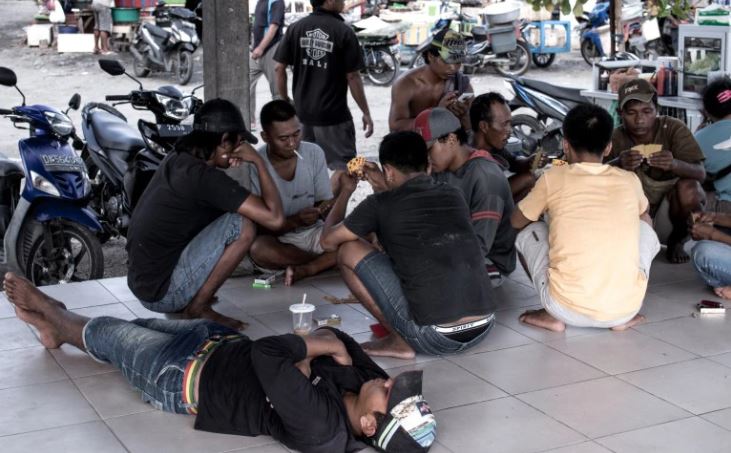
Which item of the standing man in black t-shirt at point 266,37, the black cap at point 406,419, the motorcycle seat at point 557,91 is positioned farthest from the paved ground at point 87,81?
the black cap at point 406,419

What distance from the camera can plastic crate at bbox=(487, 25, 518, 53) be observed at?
16.1 metres

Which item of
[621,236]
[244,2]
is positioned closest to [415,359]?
[621,236]

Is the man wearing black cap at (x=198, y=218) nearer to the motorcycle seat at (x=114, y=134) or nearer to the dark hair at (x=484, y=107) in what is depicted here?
the dark hair at (x=484, y=107)

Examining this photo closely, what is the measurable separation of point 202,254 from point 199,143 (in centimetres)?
55

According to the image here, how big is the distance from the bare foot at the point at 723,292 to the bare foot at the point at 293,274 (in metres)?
2.33

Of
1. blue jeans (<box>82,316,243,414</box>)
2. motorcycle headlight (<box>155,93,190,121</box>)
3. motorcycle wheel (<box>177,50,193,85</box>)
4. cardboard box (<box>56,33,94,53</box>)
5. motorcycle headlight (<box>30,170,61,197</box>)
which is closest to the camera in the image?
blue jeans (<box>82,316,243,414</box>)

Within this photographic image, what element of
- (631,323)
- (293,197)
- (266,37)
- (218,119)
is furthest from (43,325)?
(266,37)

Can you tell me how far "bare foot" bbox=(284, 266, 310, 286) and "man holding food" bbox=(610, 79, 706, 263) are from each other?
1.97 metres

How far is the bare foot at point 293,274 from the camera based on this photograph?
5844 mm

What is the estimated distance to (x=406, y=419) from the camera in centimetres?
350

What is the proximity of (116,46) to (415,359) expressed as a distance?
14.2 meters

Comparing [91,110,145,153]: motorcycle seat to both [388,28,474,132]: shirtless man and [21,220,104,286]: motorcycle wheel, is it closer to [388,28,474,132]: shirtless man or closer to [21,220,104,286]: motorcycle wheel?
[21,220,104,286]: motorcycle wheel

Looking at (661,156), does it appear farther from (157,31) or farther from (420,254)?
(157,31)

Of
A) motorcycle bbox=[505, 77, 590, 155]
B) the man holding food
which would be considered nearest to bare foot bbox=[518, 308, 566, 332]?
the man holding food
